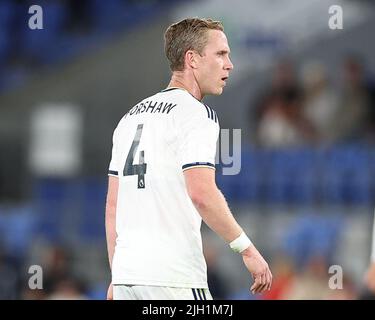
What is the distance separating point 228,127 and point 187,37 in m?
7.54

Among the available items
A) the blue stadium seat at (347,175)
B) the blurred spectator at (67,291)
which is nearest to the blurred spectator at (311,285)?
the blurred spectator at (67,291)

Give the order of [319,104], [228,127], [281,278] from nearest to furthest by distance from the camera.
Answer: [281,278] < [228,127] < [319,104]

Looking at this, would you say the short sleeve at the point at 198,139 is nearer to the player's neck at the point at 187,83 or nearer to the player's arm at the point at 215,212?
the player's arm at the point at 215,212

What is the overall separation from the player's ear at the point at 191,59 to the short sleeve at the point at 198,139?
24 cm

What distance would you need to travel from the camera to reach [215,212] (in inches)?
187

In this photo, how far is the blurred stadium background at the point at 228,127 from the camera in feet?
38.2

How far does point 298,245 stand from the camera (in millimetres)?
11719

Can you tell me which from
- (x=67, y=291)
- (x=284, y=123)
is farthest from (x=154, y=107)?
(x=284, y=123)

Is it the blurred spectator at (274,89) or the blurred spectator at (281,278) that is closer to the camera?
the blurred spectator at (281,278)

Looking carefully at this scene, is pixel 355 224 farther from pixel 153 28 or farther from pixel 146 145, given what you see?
pixel 146 145

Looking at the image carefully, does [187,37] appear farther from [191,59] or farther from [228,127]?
[228,127]

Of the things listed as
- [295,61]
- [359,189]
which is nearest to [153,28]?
[295,61]

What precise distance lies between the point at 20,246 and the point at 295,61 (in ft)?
14.8

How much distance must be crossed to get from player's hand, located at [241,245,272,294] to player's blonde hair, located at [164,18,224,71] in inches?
37.0
